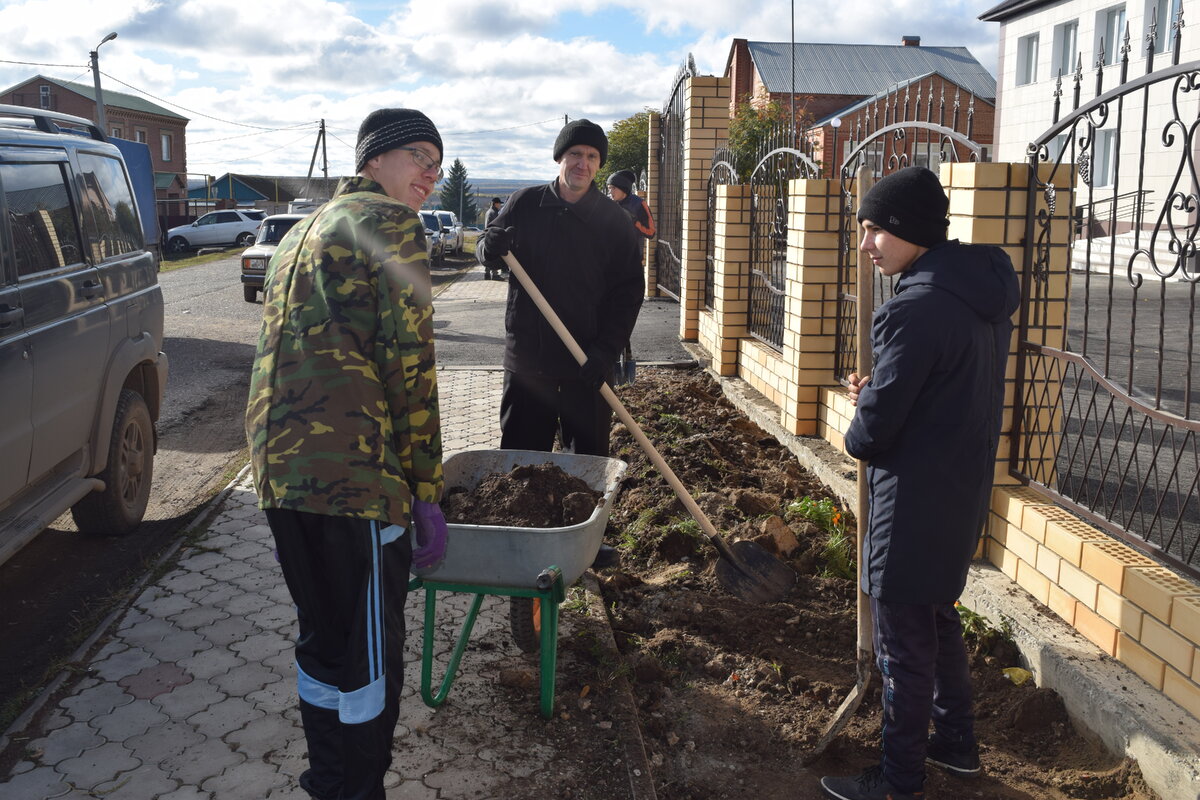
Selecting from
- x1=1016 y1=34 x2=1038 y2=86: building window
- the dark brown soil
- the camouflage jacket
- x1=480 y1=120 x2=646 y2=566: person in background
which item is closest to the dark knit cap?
x1=480 y1=120 x2=646 y2=566: person in background

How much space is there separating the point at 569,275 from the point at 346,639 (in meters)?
2.23

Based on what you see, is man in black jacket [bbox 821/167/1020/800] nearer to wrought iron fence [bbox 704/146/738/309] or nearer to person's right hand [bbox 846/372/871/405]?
person's right hand [bbox 846/372/871/405]

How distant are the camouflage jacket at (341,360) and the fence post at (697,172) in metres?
8.62

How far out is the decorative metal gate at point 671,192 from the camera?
13.2 meters

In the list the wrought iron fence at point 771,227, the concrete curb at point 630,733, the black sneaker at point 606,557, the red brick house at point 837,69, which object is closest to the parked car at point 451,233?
the red brick house at point 837,69

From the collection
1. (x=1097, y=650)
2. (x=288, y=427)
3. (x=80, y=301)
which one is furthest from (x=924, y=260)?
(x=80, y=301)

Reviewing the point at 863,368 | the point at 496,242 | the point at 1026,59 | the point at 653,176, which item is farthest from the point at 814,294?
the point at 1026,59

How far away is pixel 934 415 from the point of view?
2.82 metres

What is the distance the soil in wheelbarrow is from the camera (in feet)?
10.5

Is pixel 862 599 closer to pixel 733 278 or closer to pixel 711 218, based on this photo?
pixel 733 278

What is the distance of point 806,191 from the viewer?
6387mm

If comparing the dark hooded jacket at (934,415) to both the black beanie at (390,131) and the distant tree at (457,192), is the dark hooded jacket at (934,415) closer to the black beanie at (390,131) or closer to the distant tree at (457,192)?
the black beanie at (390,131)

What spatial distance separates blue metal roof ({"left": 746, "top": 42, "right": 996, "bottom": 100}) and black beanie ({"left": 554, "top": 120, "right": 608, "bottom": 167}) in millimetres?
46163

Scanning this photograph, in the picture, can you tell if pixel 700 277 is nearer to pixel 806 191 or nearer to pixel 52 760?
pixel 806 191
